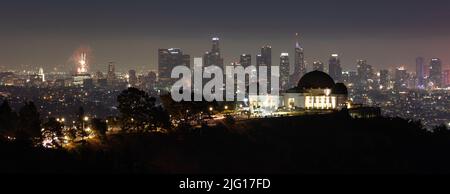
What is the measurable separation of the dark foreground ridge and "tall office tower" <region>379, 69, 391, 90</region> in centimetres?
13398

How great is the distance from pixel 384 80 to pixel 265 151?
157 metres

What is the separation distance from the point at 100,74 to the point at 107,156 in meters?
134

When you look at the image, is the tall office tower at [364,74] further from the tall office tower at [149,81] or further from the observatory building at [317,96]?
the observatory building at [317,96]

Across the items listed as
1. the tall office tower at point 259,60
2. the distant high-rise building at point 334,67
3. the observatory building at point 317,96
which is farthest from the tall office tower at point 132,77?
the observatory building at point 317,96

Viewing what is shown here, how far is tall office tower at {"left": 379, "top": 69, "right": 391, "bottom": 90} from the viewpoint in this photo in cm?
18954

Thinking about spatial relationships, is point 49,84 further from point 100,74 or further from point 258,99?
point 258,99

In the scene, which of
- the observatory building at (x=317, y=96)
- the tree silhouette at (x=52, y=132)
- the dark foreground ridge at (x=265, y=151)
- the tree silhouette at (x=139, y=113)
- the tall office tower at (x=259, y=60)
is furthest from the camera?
the tall office tower at (x=259, y=60)

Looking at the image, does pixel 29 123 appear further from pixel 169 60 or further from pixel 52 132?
pixel 169 60

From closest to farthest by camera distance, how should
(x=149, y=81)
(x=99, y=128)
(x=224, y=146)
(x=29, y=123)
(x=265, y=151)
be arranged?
(x=29, y=123) < (x=99, y=128) < (x=224, y=146) < (x=265, y=151) < (x=149, y=81)

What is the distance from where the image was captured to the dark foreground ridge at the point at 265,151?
31.6 metres

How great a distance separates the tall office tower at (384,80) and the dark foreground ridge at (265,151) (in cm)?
13398

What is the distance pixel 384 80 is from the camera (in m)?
194

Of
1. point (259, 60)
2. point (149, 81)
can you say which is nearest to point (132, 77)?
point (149, 81)
